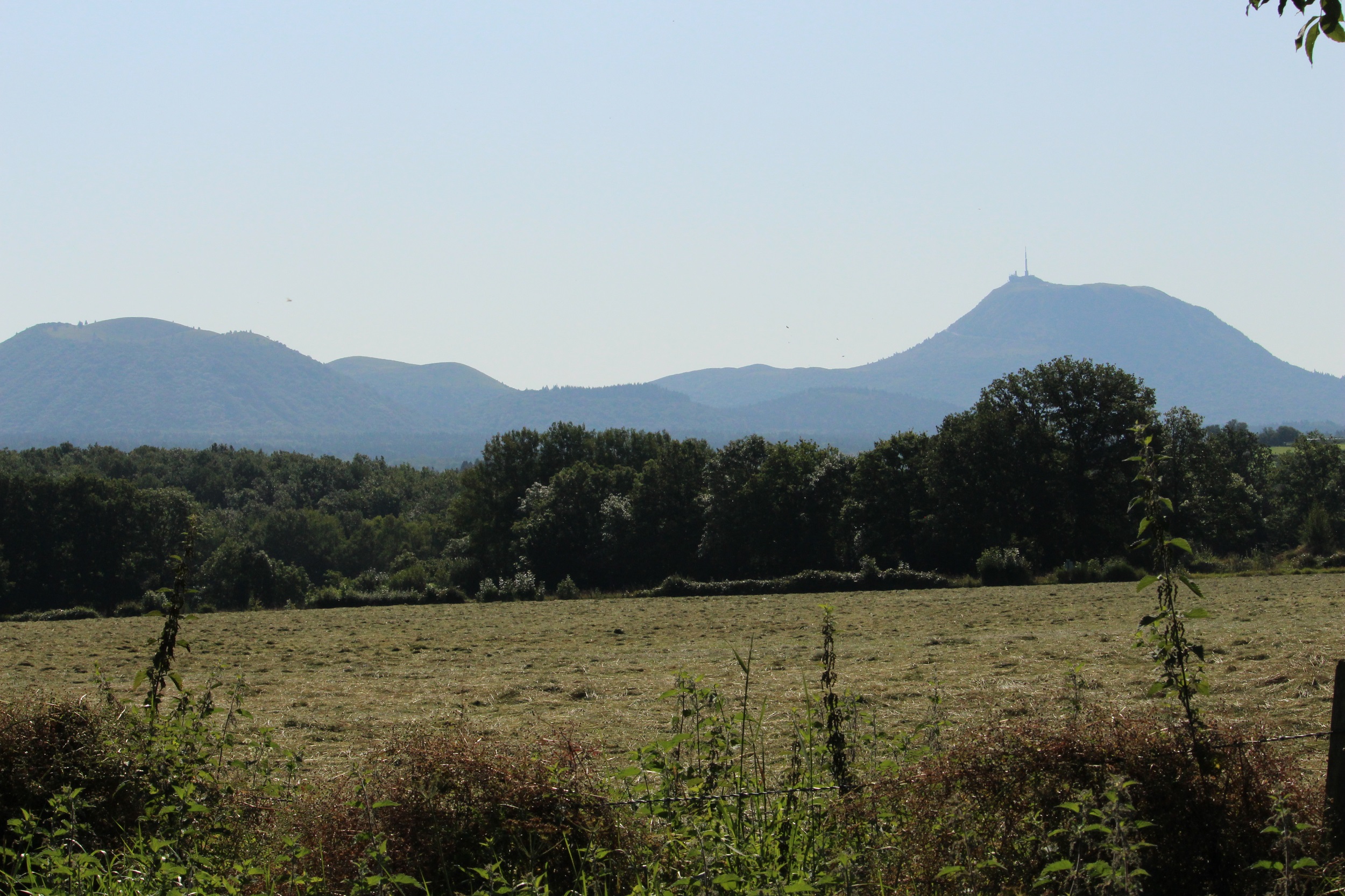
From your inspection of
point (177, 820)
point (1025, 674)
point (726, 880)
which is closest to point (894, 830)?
point (726, 880)

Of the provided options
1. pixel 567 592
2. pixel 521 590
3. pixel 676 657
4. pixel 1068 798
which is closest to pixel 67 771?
pixel 1068 798

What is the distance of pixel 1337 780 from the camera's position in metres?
4.25

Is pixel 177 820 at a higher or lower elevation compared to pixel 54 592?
higher

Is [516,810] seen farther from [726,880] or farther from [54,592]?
[54,592]

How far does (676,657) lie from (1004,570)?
2555 cm

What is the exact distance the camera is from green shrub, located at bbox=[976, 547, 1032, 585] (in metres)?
41.8

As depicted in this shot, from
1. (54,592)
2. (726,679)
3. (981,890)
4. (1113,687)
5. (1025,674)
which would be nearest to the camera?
(981,890)

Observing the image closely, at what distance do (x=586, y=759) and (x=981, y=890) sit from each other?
80.1 inches

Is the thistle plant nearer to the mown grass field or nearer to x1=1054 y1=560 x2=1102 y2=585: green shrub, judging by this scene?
the mown grass field

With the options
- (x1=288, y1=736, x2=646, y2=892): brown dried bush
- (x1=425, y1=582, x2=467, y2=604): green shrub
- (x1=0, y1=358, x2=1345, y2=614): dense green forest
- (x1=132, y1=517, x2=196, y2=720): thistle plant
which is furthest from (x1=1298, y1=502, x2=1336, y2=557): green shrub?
(x1=132, y1=517, x2=196, y2=720): thistle plant

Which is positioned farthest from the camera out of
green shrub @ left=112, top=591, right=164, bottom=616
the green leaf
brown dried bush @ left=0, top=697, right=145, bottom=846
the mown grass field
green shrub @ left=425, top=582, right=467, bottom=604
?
green shrub @ left=425, top=582, right=467, bottom=604

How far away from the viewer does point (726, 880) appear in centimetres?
380

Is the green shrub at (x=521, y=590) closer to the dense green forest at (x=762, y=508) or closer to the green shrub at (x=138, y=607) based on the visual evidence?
the dense green forest at (x=762, y=508)

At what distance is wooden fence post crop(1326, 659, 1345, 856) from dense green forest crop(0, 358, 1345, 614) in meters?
34.4
